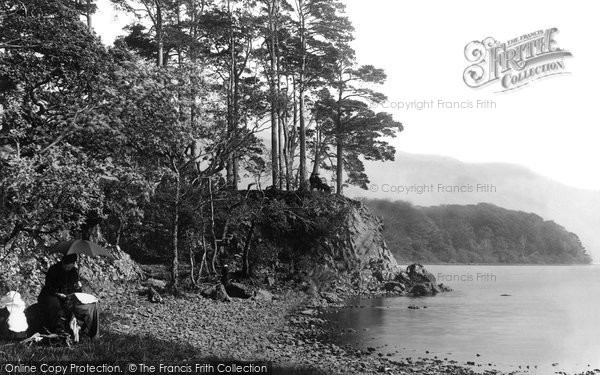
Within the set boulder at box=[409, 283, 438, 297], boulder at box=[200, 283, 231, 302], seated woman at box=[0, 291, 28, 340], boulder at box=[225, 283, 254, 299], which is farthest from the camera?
boulder at box=[409, 283, 438, 297]

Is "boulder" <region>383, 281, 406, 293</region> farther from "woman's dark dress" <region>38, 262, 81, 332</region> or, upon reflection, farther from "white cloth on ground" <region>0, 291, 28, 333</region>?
"white cloth on ground" <region>0, 291, 28, 333</region>

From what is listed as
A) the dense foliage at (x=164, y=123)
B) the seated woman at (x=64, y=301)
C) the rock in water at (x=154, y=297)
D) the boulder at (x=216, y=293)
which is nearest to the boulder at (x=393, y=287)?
the dense foliage at (x=164, y=123)

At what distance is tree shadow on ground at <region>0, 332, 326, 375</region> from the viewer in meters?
8.67

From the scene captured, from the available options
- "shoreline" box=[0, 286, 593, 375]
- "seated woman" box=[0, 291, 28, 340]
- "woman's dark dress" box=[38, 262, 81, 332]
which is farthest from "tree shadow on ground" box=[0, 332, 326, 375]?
"woman's dark dress" box=[38, 262, 81, 332]

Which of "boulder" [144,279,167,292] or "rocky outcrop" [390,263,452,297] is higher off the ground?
"boulder" [144,279,167,292]

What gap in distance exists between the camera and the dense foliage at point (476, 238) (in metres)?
153

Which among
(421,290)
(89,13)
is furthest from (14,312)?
(421,290)

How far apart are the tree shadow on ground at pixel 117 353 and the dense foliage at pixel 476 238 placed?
13935 cm

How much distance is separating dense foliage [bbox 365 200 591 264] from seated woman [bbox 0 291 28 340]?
464 ft

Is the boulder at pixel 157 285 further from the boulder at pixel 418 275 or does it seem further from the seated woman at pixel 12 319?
the boulder at pixel 418 275

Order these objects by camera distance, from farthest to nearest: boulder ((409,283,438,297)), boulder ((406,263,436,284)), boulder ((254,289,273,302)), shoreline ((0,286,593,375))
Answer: boulder ((406,263,436,284)) → boulder ((409,283,438,297)) → boulder ((254,289,273,302)) → shoreline ((0,286,593,375))

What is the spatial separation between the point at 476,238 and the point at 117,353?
165 m

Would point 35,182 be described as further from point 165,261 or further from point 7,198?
point 165,261

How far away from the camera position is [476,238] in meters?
161
